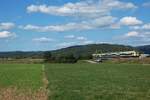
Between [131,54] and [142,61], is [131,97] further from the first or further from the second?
[131,54]

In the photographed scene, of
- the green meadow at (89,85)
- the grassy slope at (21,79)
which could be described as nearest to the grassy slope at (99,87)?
the green meadow at (89,85)

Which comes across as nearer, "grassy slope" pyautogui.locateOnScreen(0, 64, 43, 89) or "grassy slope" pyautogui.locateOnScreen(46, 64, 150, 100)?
"grassy slope" pyautogui.locateOnScreen(46, 64, 150, 100)

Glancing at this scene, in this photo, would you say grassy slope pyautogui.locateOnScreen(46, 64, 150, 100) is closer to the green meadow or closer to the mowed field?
the green meadow

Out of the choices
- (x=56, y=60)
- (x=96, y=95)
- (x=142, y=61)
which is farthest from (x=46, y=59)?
(x=96, y=95)

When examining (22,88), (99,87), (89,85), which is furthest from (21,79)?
(99,87)

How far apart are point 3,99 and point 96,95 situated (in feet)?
16.3

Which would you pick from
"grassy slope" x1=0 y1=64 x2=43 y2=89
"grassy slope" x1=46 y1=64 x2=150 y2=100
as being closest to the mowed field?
"grassy slope" x1=0 y1=64 x2=43 y2=89

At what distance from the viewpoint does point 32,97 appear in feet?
62.2

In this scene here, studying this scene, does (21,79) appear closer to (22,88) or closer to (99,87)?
(22,88)

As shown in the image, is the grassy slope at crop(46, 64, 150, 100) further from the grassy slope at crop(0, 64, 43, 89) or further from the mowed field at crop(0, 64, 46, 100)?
the grassy slope at crop(0, 64, 43, 89)

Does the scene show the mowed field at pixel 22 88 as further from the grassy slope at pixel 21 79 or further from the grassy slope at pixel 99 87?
the grassy slope at pixel 99 87

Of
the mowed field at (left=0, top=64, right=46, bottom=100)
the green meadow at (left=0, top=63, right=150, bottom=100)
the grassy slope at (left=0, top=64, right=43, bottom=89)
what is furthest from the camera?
the grassy slope at (left=0, top=64, right=43, bottom=89)

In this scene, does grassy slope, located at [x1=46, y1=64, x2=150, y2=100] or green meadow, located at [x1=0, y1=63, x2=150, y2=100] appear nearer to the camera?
grassy slope, located at [x1=46, y1=64, x2=150, y2=100]

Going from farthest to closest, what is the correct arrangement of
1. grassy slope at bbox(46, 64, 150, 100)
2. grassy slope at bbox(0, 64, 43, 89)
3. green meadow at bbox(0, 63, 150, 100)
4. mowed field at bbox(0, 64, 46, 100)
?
grassy slope at bbox(0, 64, 43, 89) < green meadow at bbox(0, 63, 150, 100) < grassy slope at bbox(46, 64, 150, 100) < mowed field at bbox(0, 64, 46, 100)
